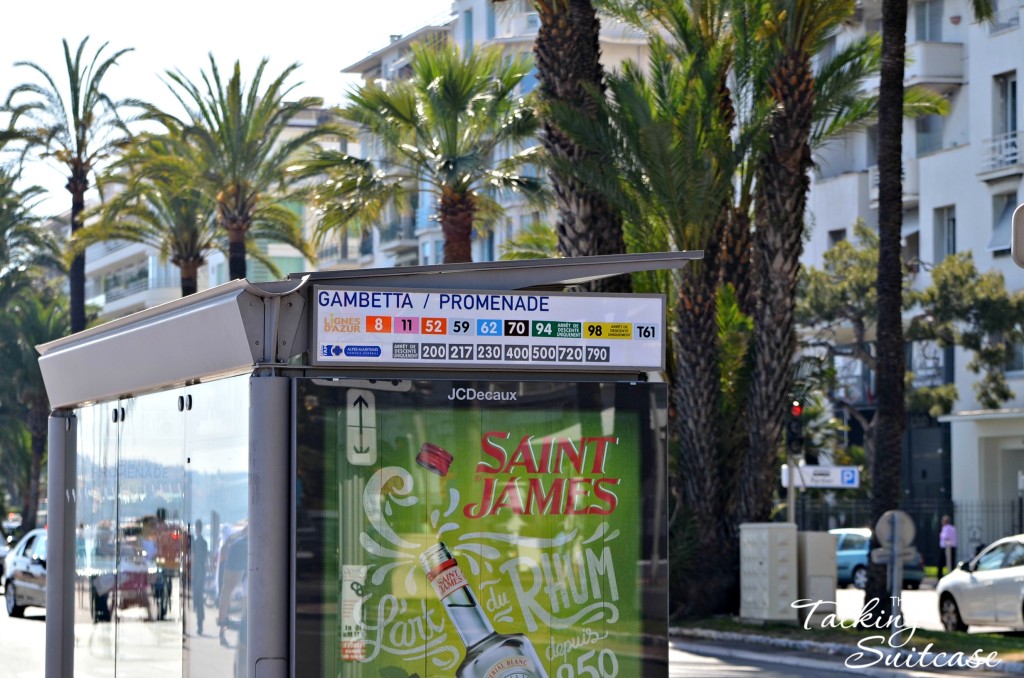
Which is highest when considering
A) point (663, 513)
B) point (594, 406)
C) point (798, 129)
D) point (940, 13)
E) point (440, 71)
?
point (940, 13)

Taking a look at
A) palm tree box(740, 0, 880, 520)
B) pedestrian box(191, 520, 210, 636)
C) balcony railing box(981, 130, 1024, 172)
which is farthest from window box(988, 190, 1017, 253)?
pedestrian box(191, 520, 210, 636)

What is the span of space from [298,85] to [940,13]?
69.7 ft

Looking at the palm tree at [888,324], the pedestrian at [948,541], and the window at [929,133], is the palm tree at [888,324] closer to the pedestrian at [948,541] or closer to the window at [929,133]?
the pedestrian at [948,541]

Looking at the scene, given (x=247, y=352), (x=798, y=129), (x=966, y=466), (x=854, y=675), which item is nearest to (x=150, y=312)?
(x=247, y=352)

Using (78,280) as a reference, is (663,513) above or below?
below

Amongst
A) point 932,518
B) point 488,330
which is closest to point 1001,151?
point 932,518

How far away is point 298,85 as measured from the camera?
1452 inches

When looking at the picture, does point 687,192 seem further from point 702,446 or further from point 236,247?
point 236,247

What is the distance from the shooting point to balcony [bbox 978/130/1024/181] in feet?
141

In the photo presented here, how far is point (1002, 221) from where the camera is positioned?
4359cm

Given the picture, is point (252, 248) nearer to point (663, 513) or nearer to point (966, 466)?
point (966, 466)

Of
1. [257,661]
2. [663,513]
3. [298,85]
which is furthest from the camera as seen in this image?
[298,85]

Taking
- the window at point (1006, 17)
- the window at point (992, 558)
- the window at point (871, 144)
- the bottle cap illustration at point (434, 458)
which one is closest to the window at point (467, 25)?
the window at point (871, 144)

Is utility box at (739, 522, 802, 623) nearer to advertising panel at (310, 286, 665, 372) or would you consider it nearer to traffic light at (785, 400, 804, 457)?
traffic light at (785, 400, 804, 457)
